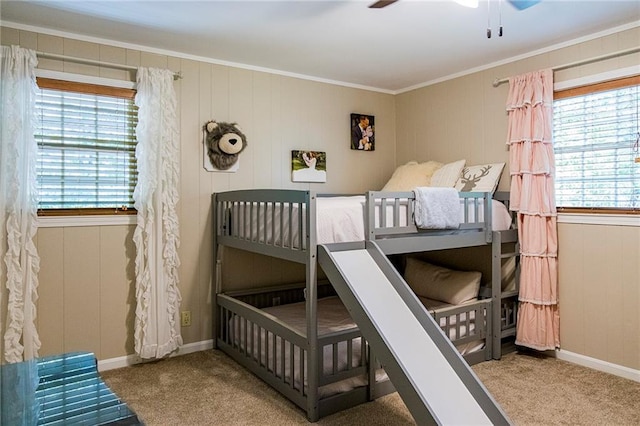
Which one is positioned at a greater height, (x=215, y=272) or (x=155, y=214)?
(x=155, y=214)

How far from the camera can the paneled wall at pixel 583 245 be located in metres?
2.90

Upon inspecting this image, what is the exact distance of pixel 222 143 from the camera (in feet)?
11.3

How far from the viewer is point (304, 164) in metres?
3.97

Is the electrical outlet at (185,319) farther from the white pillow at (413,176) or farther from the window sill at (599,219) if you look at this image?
the window sill at (599,219)

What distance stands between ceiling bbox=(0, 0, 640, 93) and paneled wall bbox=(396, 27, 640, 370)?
13 centimetres

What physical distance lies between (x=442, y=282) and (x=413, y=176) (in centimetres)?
100

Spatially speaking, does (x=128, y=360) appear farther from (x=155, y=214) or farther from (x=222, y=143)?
(x=222, y=143)

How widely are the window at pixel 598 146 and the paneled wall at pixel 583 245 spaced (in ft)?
0.53

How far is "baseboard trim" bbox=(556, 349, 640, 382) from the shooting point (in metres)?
2.89

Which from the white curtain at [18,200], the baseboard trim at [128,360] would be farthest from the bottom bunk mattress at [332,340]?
the white curtain at [18,200]

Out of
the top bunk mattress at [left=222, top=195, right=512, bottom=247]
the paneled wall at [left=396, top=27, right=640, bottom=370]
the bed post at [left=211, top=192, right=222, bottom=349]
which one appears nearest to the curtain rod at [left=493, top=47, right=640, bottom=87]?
the paneled wall at [left=396, top=27, right=640, bottom=370]

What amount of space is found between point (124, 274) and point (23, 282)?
0.61m

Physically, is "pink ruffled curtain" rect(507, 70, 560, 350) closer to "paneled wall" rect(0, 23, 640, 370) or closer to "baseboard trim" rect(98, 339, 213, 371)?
"paneled wall" rect(0, 23, 640, 370)

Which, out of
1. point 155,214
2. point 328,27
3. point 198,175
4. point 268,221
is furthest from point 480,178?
point 155,214
